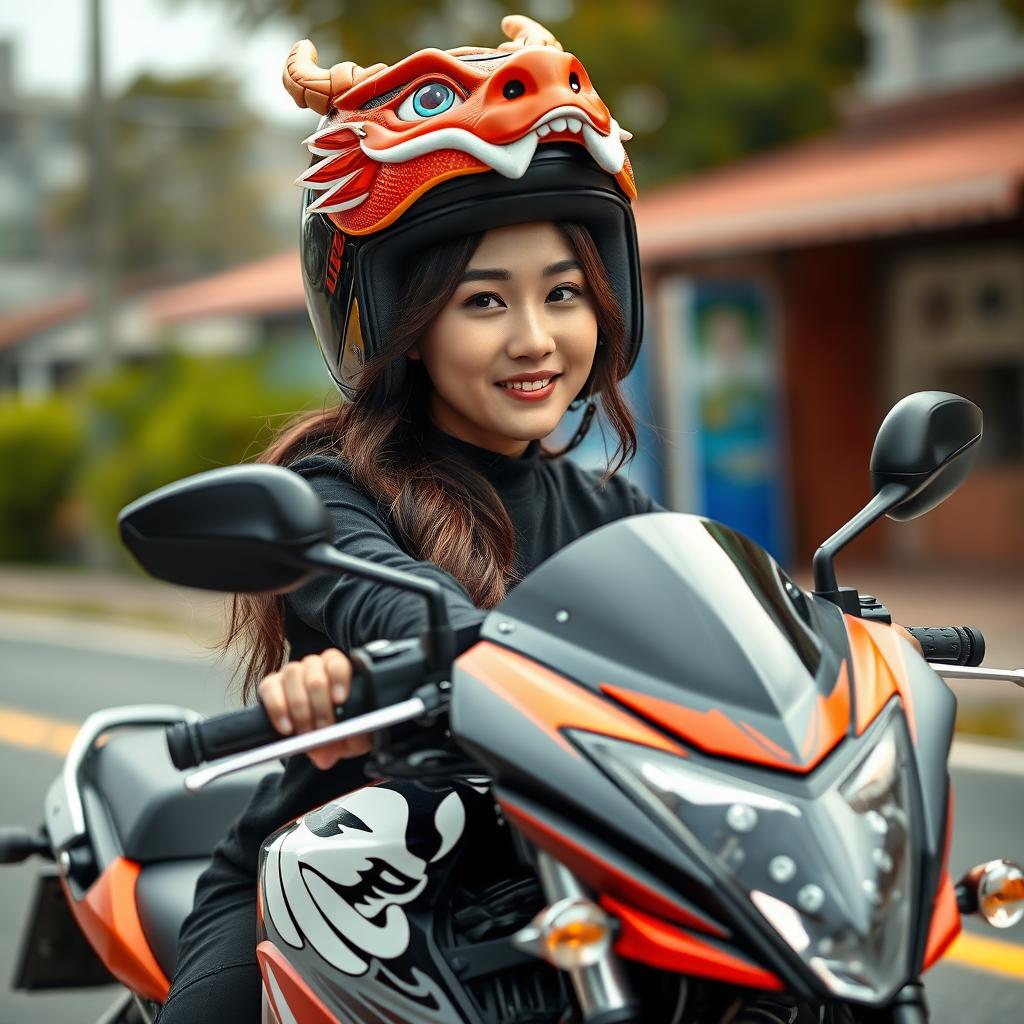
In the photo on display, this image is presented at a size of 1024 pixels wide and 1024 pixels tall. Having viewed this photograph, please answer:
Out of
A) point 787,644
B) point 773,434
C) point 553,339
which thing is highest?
point 553,339

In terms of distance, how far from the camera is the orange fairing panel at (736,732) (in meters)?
1.51

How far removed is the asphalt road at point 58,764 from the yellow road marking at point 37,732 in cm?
2

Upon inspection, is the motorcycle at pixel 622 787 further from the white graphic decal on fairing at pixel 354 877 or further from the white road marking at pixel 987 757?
the white road marking at pixel 987 757

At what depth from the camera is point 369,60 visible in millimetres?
24312

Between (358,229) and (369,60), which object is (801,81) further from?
(358,229)

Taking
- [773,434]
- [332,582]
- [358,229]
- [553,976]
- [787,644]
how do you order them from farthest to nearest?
[773,434] → [358,229] → [332,582] → [553,976] → [787,644]

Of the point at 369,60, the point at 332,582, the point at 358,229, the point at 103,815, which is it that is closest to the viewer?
the point at 332,582

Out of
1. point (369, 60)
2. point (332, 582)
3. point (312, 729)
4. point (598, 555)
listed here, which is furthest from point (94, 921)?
point (369, 60)

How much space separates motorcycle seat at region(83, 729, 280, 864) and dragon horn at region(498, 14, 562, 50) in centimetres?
134

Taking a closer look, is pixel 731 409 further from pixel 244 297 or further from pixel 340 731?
pixel 340 731

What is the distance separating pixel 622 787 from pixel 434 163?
1.00 meters

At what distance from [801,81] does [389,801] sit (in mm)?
24945

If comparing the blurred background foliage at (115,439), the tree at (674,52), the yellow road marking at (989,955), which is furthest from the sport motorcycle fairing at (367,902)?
the tree at (674,52)

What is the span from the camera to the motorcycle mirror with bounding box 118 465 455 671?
1.69m
